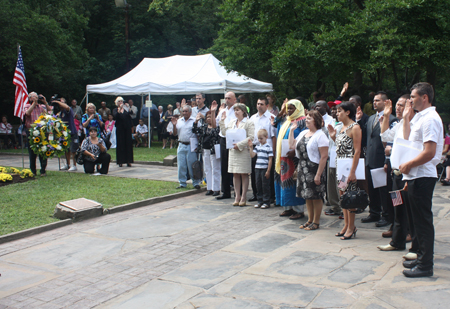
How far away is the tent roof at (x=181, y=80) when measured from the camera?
61.6ft

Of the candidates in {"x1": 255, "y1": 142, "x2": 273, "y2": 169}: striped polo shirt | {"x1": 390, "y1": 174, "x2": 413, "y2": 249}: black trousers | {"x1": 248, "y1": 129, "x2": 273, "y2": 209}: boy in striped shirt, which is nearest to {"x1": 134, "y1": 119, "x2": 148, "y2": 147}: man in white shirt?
{"x1": 248, "y1": 129, "x2": 273, "y2": 209}: boy in striped shirt

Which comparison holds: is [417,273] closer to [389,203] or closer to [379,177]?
[379,177]

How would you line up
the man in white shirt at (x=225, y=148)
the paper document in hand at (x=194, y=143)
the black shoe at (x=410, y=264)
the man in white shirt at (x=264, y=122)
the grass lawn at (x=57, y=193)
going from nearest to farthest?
the black shoe at (x=410, y=264) < the grass lawn at (x=57, y=193) < the man in white shirt at (x=264, y=122) < the man in white shirt at (x=225, y=148) < the paper document in hand at (x=194, y=143)

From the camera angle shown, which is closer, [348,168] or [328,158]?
[348,168]

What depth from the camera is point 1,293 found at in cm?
455

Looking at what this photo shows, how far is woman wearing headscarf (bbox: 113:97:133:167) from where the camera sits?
1370 cm

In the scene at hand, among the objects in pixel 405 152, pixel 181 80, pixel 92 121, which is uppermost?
pixel 181 80

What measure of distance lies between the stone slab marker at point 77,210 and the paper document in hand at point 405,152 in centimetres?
507

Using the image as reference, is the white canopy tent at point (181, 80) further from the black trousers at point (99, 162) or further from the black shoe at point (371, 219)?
the black shoe at point (371, 219)

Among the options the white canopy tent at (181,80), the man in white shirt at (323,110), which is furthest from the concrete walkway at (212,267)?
the white canopy tent at (181,80)

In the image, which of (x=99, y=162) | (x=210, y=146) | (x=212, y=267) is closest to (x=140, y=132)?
(x=99, y=162)

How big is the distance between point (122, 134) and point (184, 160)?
422 cm

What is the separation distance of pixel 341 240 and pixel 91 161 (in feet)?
26.9

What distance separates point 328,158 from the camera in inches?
315
